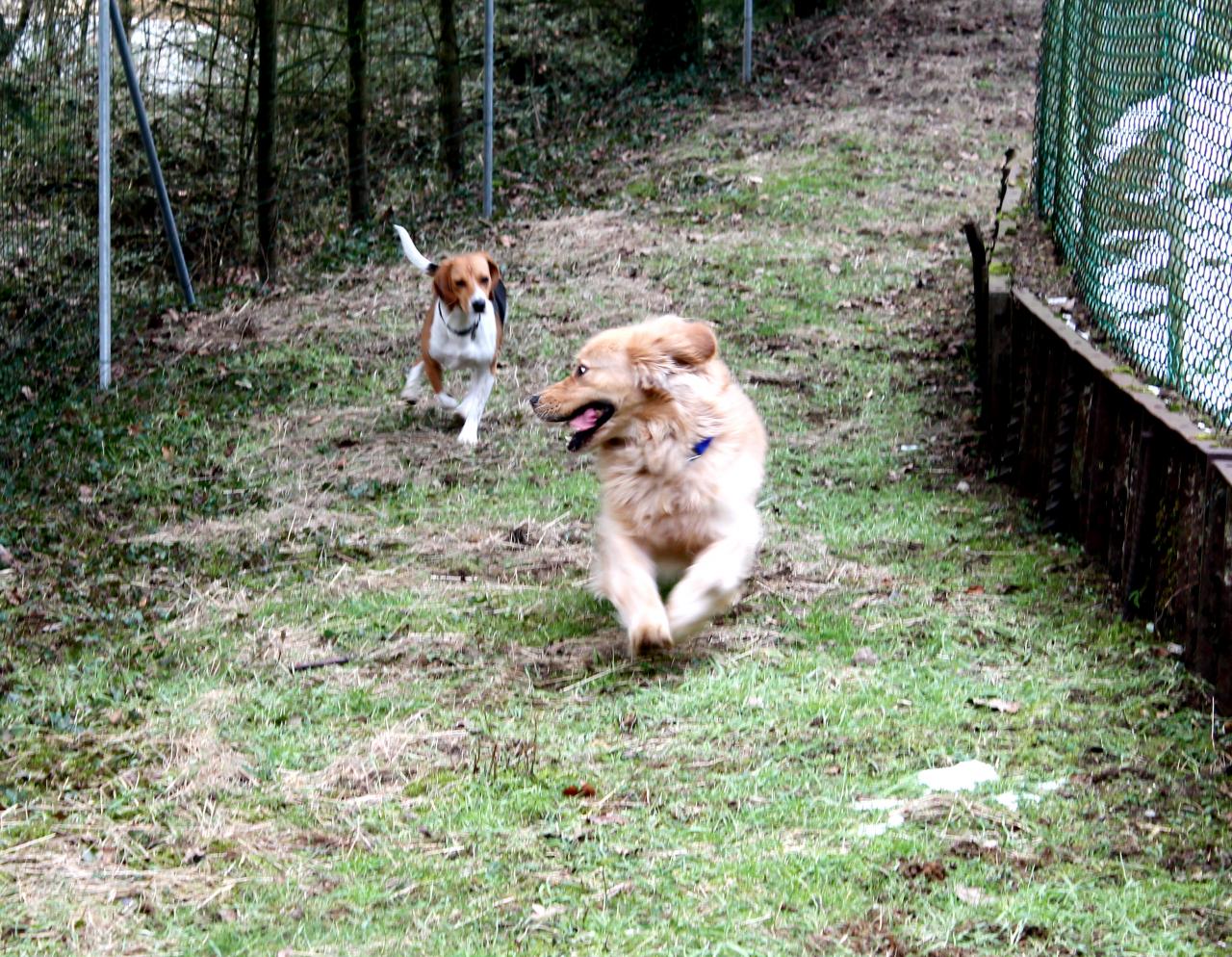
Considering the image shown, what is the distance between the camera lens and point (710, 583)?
4.59 m

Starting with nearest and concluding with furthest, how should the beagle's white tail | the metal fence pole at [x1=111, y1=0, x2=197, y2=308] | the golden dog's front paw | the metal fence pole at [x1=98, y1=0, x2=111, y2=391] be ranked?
1. the golden dog's front paw
2. the beagle's white tail
3. the metal fence pole at [x1=98, y1=0, x2=111, y2=391]
4. the metal fence pole at [x1=111, y1=0, x2=197, y2=308]

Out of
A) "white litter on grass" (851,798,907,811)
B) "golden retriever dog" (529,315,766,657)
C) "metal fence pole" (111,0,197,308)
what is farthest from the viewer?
"metal fence pole" (111,0,197,308)

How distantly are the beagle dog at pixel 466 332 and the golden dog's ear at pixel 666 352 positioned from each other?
8.67 ft

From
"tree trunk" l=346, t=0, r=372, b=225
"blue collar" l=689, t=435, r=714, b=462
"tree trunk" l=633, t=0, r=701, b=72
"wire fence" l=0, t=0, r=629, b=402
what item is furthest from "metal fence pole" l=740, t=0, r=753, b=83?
"blue collar" l=689, t=435, r=714, b=462

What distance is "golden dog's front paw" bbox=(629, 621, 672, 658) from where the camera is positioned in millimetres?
4434

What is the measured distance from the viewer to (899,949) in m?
2.90

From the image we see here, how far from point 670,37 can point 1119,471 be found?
39.2 ft

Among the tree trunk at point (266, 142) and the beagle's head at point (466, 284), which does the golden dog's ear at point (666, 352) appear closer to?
the beagle's head at point (466, 284)

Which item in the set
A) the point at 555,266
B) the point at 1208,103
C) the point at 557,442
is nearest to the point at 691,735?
the point at 1208,103

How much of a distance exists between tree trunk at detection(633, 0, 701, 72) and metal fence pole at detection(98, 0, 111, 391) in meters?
8.52

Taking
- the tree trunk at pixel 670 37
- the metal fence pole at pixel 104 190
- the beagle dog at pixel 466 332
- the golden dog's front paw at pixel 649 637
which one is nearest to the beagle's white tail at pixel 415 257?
the beagle dog at pixel 466 332

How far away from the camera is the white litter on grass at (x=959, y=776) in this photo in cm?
363

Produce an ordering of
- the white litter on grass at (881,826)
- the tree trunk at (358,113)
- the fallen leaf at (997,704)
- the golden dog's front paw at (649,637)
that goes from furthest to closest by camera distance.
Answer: the tree trunk at (358,113), the golden dog's front paw at (649,637), the fallen leaf at (997,704), the white litter on grass at (881,826)

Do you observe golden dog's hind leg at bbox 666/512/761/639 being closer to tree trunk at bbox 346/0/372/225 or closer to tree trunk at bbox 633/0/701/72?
tree trunk at bbox 346/0/372/225
